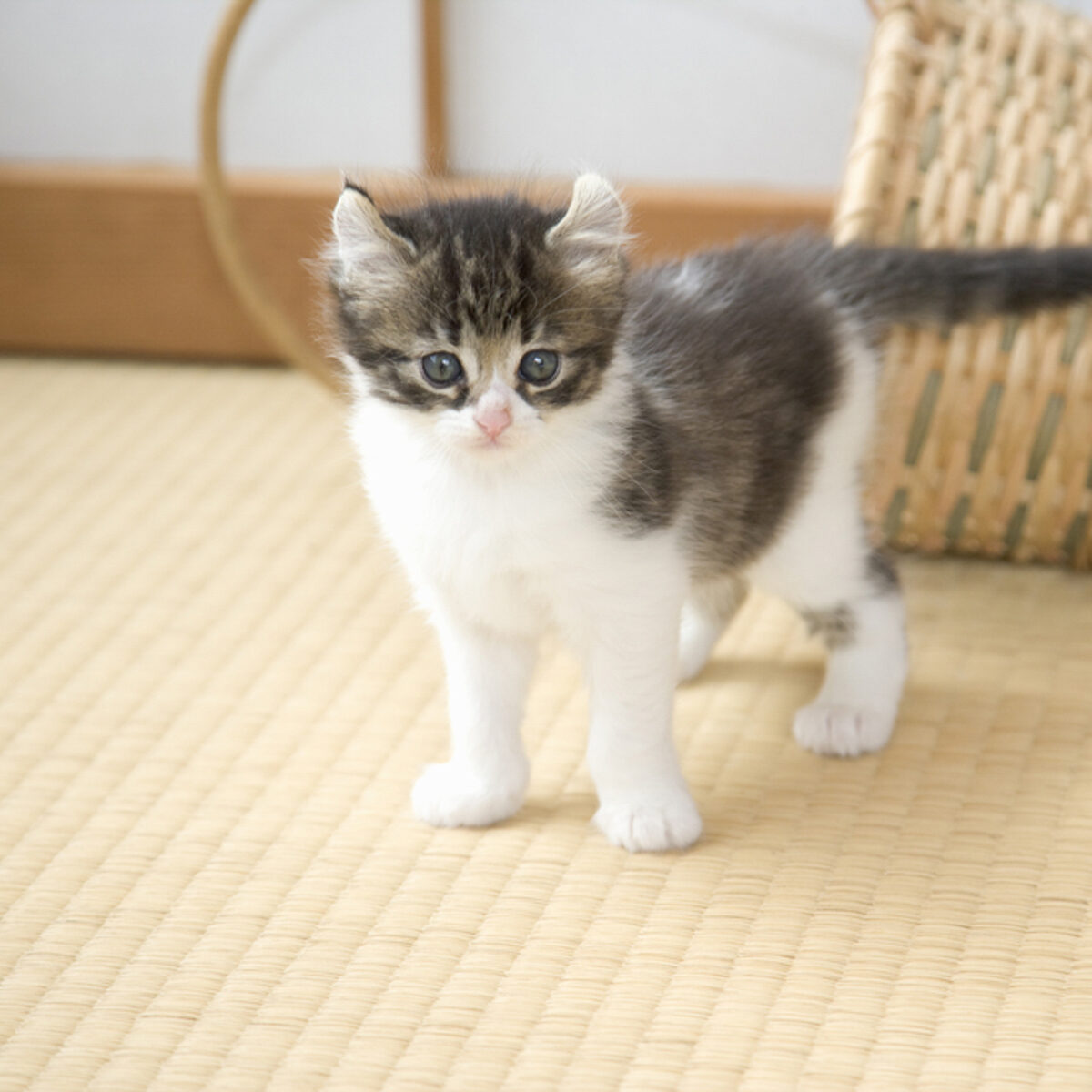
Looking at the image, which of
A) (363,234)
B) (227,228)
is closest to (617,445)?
(363,234)

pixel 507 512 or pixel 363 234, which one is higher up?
pixel 363 234

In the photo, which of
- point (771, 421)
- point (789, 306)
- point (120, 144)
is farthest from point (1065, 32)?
point (120, 144)

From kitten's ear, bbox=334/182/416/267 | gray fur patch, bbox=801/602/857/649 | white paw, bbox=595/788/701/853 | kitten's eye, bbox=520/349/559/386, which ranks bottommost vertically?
white paw, bbox=595/788/701/853

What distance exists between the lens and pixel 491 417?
137 centimetres

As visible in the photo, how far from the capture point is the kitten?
1401 millimetres

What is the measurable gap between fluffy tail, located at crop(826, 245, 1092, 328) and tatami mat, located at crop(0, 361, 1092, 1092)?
467mm

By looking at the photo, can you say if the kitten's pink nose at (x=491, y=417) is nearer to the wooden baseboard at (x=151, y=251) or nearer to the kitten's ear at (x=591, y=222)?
the kitten's ear at (x=591, y=222)

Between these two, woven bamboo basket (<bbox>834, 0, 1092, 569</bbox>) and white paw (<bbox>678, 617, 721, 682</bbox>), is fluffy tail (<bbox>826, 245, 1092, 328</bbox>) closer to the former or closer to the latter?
woven bamboo basket (<bbox>834, 0, 1092, 569</bbox>)

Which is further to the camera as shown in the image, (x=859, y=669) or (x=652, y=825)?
(x=859, y=669)

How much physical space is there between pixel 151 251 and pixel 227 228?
1.61 ft

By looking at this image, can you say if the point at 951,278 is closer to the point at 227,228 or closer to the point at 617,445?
the point at 617,445

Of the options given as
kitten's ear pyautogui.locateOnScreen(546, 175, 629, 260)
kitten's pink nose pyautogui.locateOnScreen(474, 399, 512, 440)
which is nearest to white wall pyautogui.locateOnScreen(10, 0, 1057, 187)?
kitten's ear pyautogui.locateOnScreen(546, 175, 629, 260)

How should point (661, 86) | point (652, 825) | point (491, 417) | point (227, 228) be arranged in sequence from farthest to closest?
point (661, 86) → point (227, 228) → point (652, 825) → point (491, 417)

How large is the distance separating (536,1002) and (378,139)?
Result: 6.63 ft
